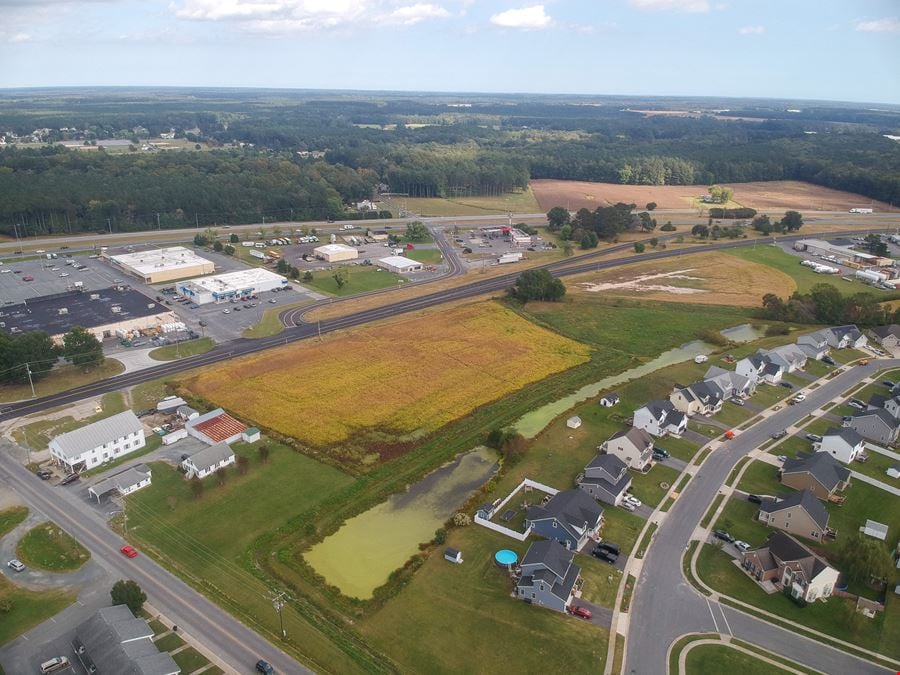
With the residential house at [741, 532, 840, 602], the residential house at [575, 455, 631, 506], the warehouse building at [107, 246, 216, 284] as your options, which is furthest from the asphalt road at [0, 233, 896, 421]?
the residential house at [741, 532, 840, 602]

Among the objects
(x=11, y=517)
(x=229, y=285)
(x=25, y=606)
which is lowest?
(x=25, y=606)

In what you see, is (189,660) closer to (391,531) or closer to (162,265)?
(391,531)

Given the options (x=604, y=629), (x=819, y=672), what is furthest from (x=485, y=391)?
(x=819, y=672)

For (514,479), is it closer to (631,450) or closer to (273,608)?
(631,450)

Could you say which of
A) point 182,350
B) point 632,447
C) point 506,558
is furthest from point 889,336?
point 182,350

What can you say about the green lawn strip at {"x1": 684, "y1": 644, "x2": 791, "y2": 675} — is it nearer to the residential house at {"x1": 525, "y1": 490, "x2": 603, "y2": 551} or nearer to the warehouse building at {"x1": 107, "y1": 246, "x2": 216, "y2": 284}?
the residential house at {"x1": 525, "y1": 490, "x2": 603, "y2": 551}

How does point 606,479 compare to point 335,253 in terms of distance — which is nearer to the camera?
point 606,479

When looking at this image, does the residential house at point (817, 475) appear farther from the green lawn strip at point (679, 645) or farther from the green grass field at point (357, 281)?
the green grass field at point (357, 281)
